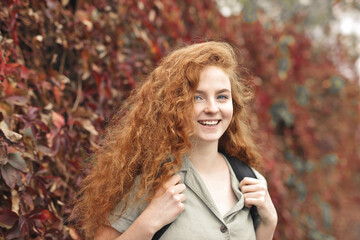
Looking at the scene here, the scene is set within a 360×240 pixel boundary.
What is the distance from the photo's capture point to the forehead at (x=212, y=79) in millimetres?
1722

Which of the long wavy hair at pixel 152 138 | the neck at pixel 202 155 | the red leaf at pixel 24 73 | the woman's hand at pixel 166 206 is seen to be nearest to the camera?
the woman's hand at pixel 166 206

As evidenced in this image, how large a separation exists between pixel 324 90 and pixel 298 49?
0.77 m

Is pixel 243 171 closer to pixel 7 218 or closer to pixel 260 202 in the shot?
pixel 260 202

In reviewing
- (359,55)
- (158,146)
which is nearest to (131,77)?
(158,146)

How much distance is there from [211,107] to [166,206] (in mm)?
454

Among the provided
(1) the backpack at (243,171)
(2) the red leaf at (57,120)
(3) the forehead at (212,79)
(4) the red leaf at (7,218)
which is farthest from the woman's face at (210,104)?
(4) the red leaf at (7,218)

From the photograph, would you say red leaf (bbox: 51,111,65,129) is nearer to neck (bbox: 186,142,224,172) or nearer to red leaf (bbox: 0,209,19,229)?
red leaf (bbox: 0,209,19,229)

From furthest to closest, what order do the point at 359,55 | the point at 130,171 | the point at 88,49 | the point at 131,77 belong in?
the point at 359,55 → the point at 131,77 → the point at 88,49 → the point at 130,171

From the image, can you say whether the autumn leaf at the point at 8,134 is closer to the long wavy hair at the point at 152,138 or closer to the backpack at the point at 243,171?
the long wavy hair at the point at 152,138

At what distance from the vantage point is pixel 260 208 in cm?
178

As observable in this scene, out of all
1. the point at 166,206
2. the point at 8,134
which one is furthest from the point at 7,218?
the point at 166,206


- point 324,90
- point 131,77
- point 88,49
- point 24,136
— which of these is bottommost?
point 324,90

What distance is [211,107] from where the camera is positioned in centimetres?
171

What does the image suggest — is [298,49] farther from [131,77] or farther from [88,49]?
[88,49]
